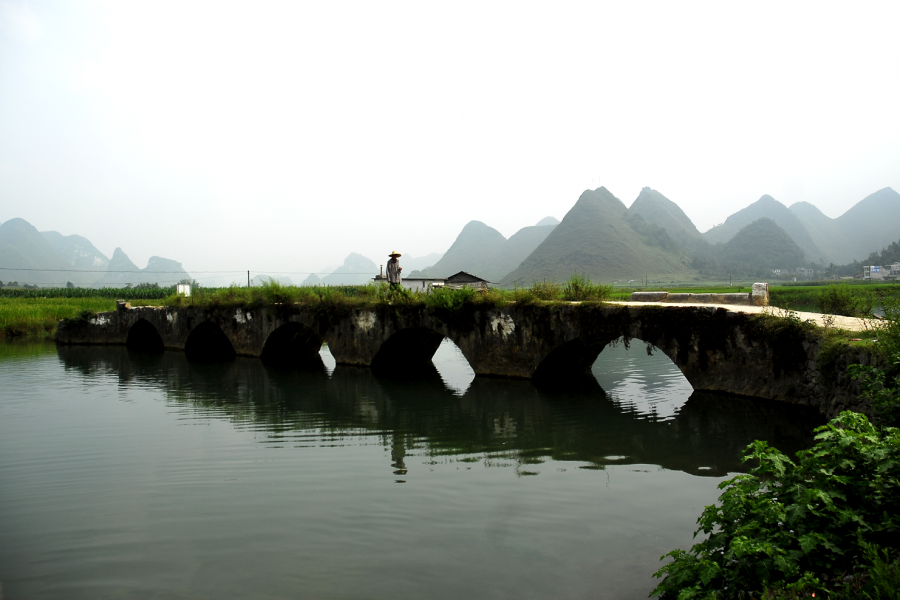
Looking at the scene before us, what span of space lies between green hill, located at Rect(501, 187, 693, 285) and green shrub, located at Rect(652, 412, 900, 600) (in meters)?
115

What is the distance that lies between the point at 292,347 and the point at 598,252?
395 feet

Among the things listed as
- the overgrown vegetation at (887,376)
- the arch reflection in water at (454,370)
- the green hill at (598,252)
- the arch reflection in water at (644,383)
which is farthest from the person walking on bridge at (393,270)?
the green hill at (598,252)

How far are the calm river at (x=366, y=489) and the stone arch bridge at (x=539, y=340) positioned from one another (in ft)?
2.20

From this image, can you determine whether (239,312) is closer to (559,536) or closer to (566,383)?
(566,383)

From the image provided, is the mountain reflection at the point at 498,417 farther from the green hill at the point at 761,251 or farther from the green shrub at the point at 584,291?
the green hill at the point at 761,251

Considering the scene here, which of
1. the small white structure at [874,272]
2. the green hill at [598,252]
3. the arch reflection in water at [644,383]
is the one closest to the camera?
the arch reflection in water at [644,383]

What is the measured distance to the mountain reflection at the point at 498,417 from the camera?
828 centimetres

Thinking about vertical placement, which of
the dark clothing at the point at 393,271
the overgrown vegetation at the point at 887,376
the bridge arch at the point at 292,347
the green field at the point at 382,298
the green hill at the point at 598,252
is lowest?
the bridge arch at the point at 292,347

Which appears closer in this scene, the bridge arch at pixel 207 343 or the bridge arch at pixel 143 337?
the bridge arch at pixel 207 343

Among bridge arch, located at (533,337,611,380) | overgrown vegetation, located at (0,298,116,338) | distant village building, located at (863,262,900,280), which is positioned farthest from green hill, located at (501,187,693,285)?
bridge arch, located at (533,337,611,380)

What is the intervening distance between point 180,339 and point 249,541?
21.1 metres

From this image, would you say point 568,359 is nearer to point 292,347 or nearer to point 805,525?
point 805,525

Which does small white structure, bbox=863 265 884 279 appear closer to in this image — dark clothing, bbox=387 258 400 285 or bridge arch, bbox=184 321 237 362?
dark clothing, bbox=387 258 400 285

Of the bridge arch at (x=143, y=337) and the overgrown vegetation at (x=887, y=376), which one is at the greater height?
the overgrown vegetation at (x=887, y=376)
